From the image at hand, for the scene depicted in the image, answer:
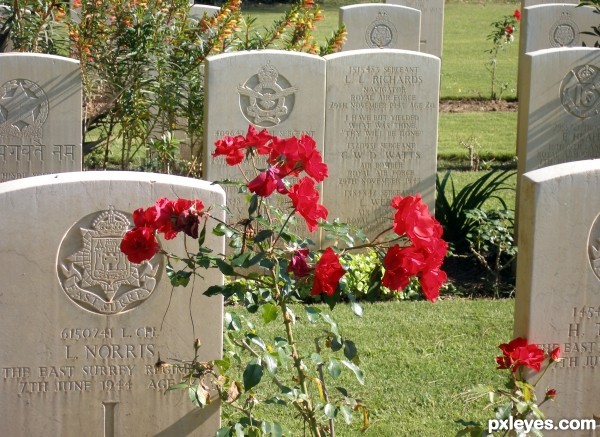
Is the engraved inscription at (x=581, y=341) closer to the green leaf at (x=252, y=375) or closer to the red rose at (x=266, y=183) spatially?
the green leaf at (x=252, y=375)

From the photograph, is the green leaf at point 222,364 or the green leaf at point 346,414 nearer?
the green leaf at point 346,414

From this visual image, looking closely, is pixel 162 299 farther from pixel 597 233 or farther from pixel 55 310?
pixel 597 233

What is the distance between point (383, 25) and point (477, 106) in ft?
11.2

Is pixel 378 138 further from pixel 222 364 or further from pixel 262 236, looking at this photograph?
pixel 262 236

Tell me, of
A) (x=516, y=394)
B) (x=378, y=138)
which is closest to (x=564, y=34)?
(x=378, y=138)

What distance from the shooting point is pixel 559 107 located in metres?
7.89

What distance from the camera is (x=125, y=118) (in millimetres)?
8516

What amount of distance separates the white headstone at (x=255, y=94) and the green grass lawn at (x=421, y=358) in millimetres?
1343

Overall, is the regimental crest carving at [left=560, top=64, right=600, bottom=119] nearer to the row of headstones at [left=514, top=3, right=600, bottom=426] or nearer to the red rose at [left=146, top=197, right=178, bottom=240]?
the row of headstones at [left=514, top=3, right=600, bottom=426]

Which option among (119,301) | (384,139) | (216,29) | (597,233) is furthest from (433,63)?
(119,301)

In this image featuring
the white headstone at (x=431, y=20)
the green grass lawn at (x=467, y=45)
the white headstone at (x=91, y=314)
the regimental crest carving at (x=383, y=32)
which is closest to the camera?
the white headstone at (x=91, y=314)

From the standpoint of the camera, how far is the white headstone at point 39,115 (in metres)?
7.49

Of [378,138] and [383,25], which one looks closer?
[378,138]

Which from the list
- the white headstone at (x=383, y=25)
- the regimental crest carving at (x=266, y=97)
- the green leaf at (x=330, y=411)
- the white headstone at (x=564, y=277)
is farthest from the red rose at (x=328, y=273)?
the white headstone at (x=383, y=25)
